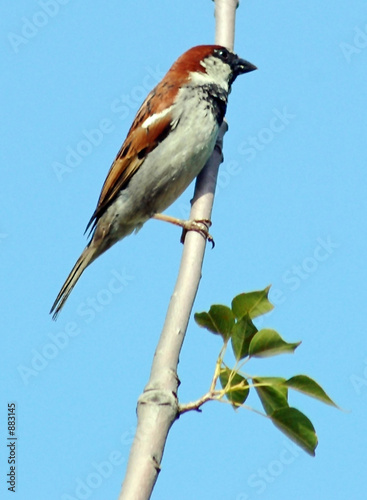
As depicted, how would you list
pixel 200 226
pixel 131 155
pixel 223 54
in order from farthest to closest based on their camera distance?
pixel 131 155 → pixel 223 54 → pixel 200 226

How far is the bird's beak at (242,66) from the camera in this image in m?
5.16

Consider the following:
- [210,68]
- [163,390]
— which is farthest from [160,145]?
[163,390]

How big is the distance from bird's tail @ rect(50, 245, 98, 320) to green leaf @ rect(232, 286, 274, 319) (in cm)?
244

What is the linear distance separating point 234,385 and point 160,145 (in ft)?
9.19

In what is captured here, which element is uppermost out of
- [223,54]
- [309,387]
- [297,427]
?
[223,54]

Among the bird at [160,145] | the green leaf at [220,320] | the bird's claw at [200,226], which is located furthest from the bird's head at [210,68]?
the green leaf at [220,320]

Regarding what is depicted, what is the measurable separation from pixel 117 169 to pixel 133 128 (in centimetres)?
33

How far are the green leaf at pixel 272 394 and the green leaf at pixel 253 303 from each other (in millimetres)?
Answer: 227

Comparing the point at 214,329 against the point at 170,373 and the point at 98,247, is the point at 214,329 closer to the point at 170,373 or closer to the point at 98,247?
the point at 170,373

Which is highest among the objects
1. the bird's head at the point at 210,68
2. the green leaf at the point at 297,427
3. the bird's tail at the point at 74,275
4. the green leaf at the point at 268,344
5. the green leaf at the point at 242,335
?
the bird's head at the point at 210,68

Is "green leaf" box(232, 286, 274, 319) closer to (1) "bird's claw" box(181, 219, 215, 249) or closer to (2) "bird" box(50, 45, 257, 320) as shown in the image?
(1) "bird's claw" box(181, 219, 215, 249)

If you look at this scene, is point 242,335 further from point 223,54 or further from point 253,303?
point 223,54

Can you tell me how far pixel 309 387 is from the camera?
2320 mm

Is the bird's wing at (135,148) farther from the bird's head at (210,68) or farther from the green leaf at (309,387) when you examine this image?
the green leaf at (309,387)
